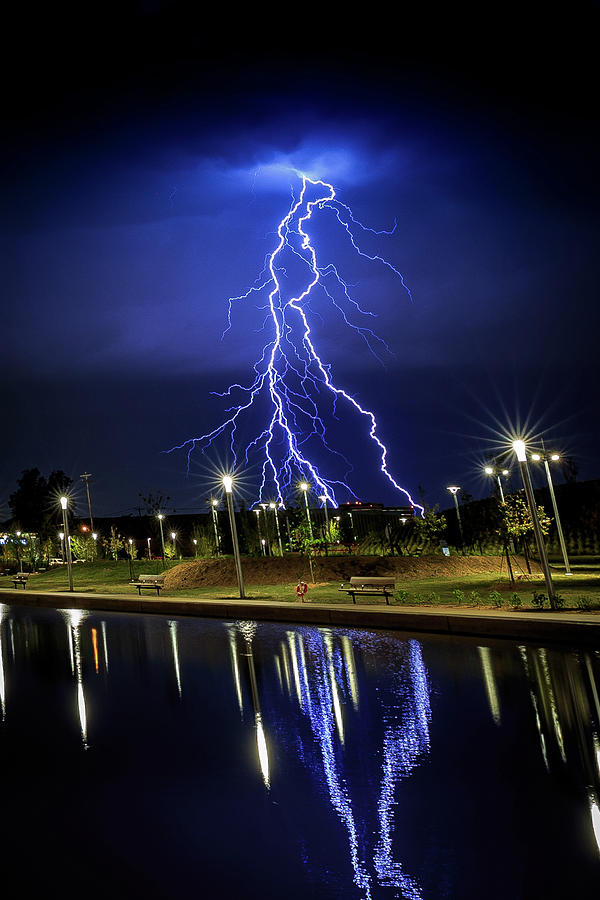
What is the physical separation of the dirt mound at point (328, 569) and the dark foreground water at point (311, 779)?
13365 mm

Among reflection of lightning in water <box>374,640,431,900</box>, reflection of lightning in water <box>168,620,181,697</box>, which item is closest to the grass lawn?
reflection of lightning in water <box>168,620,181,697</box>

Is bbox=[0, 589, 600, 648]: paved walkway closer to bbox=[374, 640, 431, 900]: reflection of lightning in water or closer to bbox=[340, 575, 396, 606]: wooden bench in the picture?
bbox=[340, 575, 396, 606]: wooden bench

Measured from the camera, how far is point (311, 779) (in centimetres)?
468

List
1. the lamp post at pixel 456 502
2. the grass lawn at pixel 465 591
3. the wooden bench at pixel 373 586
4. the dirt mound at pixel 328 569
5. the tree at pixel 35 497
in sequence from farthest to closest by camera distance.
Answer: the tree at pixel 35 497, the lamp post at pixel 456 502, the dirt mound at pixel 328 569, the wooden bench at pixel 373 586, the grass lawn at pixel 465 591

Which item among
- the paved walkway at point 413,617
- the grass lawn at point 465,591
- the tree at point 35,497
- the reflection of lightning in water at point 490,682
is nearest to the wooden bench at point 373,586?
the grass lawn at point 465,591

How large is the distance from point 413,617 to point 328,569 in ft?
38.3

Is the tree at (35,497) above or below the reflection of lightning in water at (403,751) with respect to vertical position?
above

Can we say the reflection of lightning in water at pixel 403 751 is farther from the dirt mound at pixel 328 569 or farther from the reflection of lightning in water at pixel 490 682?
the dirt mound at pixel 328 569

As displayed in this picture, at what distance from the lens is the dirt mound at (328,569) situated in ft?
73.4

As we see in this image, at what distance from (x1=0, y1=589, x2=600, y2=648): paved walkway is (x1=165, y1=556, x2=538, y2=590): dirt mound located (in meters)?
5.81

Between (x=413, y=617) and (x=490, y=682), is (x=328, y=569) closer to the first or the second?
(x=413, y=617)

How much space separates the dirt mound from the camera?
22.4 m

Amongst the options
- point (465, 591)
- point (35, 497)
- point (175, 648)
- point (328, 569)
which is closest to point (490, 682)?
point (175, 648)

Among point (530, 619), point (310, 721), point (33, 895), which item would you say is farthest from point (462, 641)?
point (33, 895)
